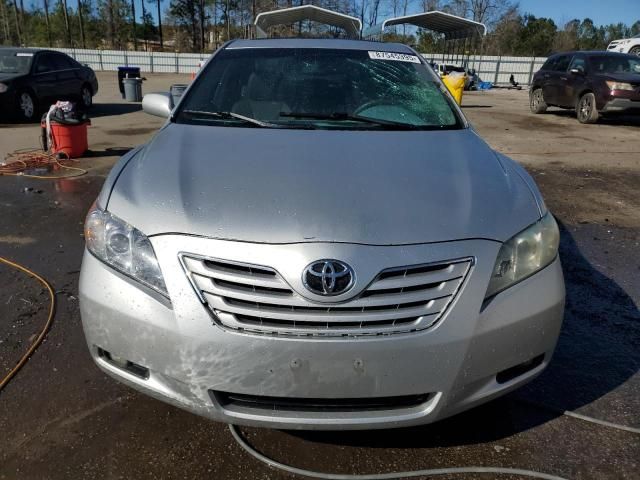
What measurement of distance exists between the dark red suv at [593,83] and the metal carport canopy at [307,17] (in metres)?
8.56

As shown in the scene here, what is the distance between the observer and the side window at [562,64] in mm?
13956

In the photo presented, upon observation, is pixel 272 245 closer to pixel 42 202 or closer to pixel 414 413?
pixel 414 413

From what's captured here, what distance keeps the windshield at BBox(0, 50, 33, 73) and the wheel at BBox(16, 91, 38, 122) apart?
521mm

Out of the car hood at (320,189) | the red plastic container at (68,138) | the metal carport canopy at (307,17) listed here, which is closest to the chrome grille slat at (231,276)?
the car hood at (320,189)

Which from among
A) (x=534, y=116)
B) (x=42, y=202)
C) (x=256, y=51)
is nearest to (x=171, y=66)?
(x=534, y=116)

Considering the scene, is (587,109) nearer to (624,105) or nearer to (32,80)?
(624,105)

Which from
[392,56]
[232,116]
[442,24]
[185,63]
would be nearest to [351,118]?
[232,116]

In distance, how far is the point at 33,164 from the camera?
7.04 m

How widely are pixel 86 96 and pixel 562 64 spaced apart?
12671mm

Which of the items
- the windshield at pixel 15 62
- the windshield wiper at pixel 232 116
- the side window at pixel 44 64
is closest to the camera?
the windshield wiper at pixel 232 116

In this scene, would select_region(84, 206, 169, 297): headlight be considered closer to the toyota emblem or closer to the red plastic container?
the toyota emblem

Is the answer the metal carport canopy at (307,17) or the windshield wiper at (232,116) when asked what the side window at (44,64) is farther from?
the windshield wiper at (232,116)

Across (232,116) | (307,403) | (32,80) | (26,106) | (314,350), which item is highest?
(232,116)

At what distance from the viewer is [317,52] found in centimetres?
340
